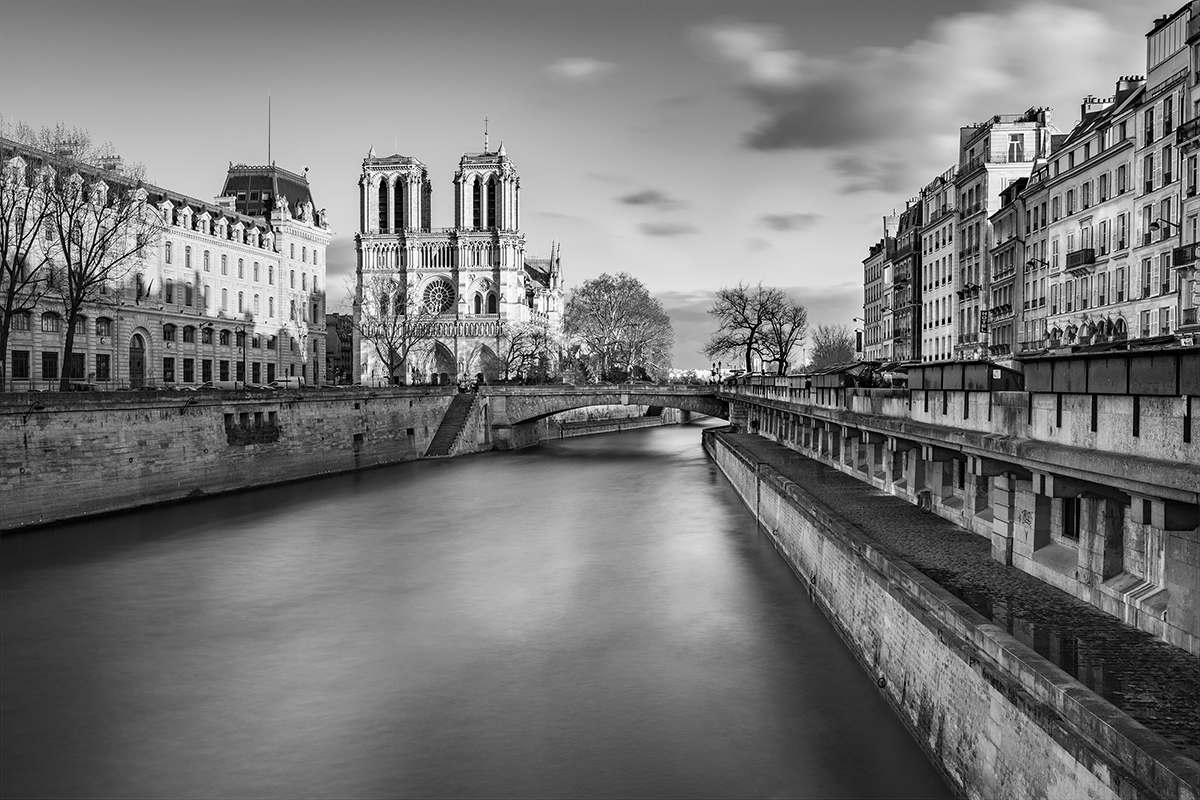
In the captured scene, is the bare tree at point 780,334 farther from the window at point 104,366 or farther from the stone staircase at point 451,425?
the window at point 104,366

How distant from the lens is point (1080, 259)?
1619 inches

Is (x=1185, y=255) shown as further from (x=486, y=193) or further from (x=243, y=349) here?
(x=486, y=193)

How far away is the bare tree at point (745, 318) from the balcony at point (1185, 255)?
42850 millimetres

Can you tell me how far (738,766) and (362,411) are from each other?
4548 cm

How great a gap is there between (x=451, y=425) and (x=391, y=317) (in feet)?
144

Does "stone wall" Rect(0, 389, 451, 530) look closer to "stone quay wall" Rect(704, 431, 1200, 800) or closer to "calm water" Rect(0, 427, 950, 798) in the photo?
"calm water" Rect(0, 427, 950, 798)

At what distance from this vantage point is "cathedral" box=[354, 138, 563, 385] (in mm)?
120062

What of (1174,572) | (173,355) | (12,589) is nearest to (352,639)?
(12,589)

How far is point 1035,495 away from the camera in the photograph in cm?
1420

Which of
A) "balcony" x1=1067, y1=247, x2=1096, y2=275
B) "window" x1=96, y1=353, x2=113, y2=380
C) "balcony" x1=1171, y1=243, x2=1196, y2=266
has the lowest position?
"window" x1=96, y1=353, x2=113, y2=380

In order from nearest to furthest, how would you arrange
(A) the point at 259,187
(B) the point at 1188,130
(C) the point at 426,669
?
1. (C) the point at 426,669
2. (B) the point at 1188,130
3. (A) the point at 259,187

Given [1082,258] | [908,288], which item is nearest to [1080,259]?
[1082,258]

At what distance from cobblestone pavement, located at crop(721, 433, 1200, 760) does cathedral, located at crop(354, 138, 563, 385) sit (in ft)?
331

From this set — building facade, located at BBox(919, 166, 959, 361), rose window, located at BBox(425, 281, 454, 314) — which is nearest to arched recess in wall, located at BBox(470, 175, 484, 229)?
rose window, located at BBox(425, 281, 454, 314)
